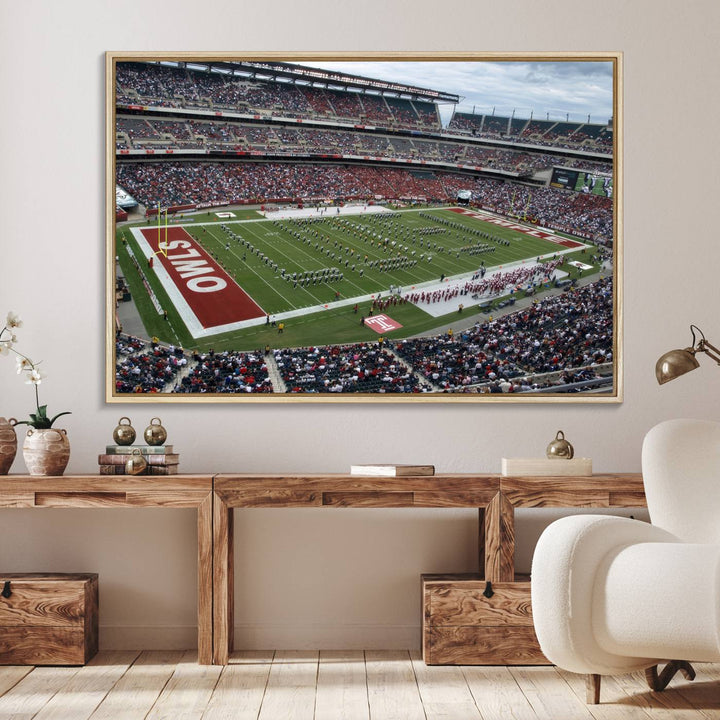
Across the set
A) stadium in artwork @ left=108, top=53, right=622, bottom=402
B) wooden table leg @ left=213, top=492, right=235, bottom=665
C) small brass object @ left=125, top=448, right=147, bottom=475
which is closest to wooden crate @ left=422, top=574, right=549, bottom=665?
wooden table leg @ left=213, top=492, right=235, bottom=665

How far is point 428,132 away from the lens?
145 inches

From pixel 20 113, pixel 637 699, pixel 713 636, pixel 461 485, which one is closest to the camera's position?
pixel 713 636

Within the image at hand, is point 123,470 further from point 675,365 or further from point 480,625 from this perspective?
point 675,365

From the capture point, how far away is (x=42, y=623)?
10.3ft

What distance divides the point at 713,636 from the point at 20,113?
3.18 meters

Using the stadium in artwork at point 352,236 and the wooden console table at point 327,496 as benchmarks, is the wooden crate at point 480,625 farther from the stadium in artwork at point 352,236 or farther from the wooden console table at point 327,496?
the stadium in artwork at point 352,236

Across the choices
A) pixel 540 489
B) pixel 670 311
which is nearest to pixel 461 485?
pixel 540 489

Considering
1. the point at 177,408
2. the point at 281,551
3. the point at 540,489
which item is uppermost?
the point at 177,408

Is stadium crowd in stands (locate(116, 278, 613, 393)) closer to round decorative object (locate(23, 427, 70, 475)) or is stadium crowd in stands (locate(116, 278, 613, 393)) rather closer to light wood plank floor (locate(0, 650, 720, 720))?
round decorative object (locate(23, 427, 70, 475))

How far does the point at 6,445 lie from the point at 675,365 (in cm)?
241

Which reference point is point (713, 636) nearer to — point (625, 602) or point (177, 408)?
point (625, 602)

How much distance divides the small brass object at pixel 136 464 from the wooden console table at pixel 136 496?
3cm

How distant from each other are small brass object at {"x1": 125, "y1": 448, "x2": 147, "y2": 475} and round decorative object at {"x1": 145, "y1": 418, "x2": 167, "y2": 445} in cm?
9

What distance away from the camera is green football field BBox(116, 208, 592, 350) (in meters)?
3.60
